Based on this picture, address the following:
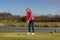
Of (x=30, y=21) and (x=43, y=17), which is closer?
(x=30, y=21)

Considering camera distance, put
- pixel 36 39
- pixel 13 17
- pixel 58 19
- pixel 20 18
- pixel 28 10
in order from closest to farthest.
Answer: pixel 36 39 < pixel 28 10 < pixel 58 19 < pixel 20 18 < pixel 13 17

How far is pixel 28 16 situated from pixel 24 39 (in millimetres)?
4582

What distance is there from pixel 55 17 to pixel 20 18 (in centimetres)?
Result: 1391

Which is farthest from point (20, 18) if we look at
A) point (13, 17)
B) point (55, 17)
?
point (55, 17)

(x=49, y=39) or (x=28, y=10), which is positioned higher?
(x=28, y=10)

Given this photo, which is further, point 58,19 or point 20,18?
point 20,18

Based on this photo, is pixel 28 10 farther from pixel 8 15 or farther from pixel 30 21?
pixel 8 15

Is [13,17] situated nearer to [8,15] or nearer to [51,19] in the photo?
[8,15]

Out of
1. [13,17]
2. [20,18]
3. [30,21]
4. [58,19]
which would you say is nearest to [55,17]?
[58,19]

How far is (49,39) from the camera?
783 inches

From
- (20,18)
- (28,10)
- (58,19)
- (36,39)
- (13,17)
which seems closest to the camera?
(36,39)

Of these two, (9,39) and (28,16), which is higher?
(28,16)

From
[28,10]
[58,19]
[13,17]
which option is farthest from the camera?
[13,17]

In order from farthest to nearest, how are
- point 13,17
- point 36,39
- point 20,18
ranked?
point 13,17
point 20,18
point 36,39
